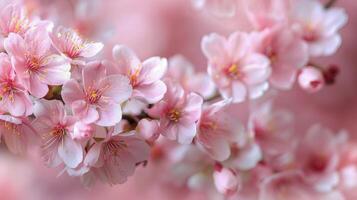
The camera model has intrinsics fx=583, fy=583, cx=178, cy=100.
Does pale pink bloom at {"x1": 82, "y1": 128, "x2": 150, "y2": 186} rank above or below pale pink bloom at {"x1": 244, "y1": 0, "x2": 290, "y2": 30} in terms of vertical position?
below

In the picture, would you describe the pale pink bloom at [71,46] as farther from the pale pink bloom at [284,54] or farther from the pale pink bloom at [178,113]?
the pale pink bloom at [284,54]

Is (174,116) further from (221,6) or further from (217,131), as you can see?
(221,6)

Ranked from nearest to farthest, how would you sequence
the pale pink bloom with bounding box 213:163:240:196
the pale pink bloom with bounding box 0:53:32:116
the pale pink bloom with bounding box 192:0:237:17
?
the pale pink bloom with bounding box 0:53:32:116 → the pale pink bloom with bounding box 213:163:240:196 → the pale pink bloom with bounding box 192:0:237:17

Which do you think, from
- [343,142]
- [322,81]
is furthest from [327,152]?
[322,81]

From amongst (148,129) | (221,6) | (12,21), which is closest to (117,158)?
(148,129)

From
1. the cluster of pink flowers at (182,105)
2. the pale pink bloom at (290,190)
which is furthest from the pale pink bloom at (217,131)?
the pale pink bloom at (290,190)

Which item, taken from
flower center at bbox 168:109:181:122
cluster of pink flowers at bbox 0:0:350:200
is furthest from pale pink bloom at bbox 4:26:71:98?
flower center at bbox 168:109:181:122

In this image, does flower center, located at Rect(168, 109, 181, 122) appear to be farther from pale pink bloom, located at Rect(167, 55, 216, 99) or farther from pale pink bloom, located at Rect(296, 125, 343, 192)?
pale pink bloom, located at Rect(296, 125, 343, 192)
